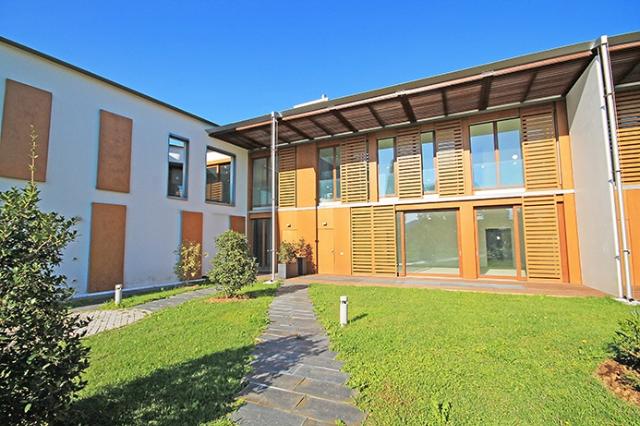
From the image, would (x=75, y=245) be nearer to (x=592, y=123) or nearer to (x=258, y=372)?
(x=258, y=372)

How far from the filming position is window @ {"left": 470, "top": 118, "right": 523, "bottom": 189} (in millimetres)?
10328

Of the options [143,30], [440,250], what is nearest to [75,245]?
[143,30]

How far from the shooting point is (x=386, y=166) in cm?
1220

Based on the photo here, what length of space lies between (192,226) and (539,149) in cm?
1324

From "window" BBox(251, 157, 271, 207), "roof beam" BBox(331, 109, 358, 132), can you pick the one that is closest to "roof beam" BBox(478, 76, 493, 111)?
"roof beam" BBox(331, 109, 358, 132)

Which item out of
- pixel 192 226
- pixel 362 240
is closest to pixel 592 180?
pixel 362 240

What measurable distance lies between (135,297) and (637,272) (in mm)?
14205

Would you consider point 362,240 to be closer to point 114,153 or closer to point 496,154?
point 496,154

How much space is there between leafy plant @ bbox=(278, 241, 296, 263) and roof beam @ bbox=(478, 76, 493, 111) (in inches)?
354

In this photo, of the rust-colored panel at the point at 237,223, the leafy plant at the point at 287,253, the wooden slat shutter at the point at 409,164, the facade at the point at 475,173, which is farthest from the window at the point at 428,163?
the rust-colored panel at the point at 237,223

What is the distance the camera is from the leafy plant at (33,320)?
1873 mm

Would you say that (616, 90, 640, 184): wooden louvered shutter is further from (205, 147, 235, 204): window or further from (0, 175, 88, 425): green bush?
(205, 147, 235, 204): window

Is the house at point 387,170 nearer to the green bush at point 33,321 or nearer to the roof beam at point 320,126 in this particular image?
the roof beam at point 320,126

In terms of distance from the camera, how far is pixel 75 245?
833 centimetres
